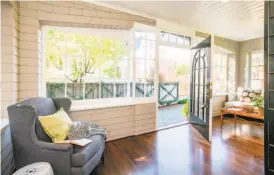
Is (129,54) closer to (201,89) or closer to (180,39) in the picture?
(180,39)

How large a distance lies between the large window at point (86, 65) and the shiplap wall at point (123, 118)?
365mm

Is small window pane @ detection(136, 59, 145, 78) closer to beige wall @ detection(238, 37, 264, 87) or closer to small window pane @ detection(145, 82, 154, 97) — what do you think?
small window pane @ detection(145, 82, 154, 97)

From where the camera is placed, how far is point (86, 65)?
3.07m

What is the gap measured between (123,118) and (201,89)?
1.86m

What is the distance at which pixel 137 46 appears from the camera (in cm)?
340

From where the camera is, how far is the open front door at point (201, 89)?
3145 mm

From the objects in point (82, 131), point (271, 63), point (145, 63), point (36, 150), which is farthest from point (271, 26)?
point (36, 150)

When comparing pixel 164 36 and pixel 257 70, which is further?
pixel 257 70

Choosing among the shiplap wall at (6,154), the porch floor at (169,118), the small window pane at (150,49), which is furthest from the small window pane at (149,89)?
the shiplap wall at (6,154)

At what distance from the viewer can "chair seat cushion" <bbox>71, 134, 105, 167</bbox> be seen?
168 cm

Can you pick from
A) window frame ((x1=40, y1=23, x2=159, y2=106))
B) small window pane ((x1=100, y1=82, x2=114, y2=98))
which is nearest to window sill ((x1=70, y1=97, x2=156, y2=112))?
window frame ((x1=40, y1=23, x2=159, y2=106))

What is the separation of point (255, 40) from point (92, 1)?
206 inches

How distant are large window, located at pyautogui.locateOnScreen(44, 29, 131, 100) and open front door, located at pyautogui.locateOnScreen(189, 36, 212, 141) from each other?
1.60 meters

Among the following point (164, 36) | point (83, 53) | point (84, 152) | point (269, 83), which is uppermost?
point (164, 36)
